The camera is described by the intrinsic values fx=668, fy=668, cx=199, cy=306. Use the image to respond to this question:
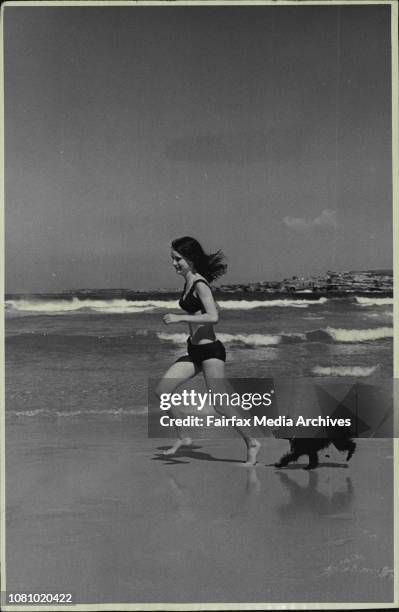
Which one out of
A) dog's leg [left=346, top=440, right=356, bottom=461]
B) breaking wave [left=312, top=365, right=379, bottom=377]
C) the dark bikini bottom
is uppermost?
the dark bikini bottom

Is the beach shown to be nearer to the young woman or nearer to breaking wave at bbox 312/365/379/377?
breaking wave at bbox 312/365/379/377

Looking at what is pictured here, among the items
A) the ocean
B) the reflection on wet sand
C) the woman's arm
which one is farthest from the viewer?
the ocean

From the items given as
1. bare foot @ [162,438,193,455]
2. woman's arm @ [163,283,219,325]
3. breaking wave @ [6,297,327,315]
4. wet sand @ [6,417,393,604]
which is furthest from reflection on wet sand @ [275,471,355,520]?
breaking wave @ [6,297,327,315]

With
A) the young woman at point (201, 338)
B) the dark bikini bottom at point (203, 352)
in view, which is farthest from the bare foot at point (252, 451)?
the dark bikini bottom at point (203, 352)

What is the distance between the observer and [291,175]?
3791 mm

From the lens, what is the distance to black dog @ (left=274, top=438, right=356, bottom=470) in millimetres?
3371

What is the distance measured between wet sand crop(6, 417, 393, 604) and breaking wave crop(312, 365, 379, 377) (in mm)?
429

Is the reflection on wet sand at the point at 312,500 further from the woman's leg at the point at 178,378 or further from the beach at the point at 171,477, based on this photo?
the woman's leg at the point at 178,378

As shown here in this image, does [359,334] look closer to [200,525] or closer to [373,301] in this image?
[373,301]

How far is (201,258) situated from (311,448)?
112 centimetres

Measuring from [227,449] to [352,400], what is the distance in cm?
72

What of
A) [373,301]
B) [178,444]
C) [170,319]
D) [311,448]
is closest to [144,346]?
[178,444]

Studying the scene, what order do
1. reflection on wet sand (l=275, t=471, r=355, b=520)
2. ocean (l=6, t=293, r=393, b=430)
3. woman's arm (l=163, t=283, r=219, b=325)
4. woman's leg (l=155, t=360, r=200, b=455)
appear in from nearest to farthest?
1. reflection on wet sand (l=275, t=471, r=355, b=520)
2. woman's arm (l=163, t=283, r=219, b=325)
3. woman's leg (l=155, t=360, r=200, b=455)
4. ocean (l=6, t=293, r=393, b=430)

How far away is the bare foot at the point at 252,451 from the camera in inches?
132
